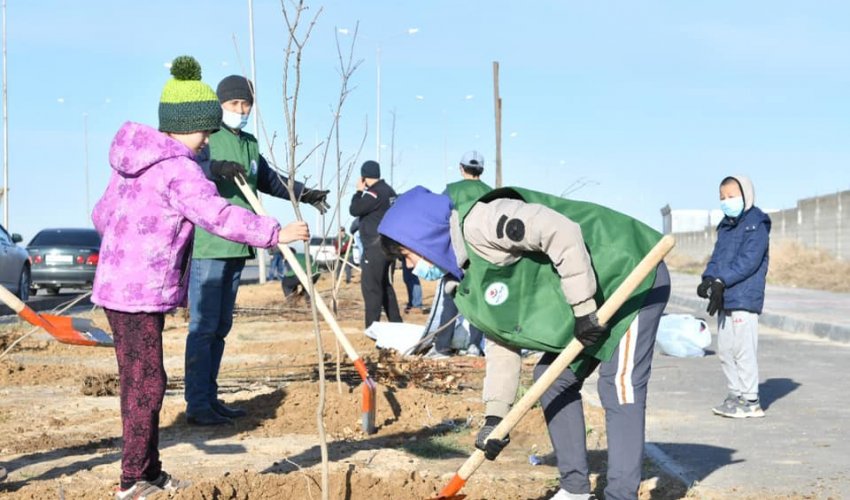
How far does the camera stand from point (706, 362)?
37.9ft

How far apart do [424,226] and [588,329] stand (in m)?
0.76

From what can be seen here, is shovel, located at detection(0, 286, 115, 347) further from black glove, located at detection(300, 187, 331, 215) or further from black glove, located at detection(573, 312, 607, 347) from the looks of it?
black glove, located at detection(573, 312, 607, 347)

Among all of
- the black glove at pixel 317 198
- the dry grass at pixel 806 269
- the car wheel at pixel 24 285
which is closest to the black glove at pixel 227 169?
the black glove at pixel 317 198

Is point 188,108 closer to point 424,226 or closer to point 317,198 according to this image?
point 424,226

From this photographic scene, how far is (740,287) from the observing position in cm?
788

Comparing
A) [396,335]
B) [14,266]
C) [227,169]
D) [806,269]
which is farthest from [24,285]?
[806,269]

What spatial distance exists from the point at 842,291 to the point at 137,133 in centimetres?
2470

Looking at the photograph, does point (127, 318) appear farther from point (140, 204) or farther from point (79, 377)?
point (79, 377)

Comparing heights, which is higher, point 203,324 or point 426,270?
point 426,270

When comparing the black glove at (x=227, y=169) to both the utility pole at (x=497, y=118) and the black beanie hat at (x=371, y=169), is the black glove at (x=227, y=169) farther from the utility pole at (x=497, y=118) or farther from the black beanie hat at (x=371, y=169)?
the utility pole at (x=497, y=118)

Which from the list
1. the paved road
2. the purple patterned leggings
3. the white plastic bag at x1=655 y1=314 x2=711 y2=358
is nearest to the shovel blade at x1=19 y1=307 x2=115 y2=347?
the purple patterned leggings

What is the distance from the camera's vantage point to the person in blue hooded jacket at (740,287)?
783 centimetres

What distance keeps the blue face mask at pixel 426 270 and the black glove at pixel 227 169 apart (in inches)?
69.7

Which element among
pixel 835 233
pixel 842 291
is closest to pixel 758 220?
pixel 842 291
